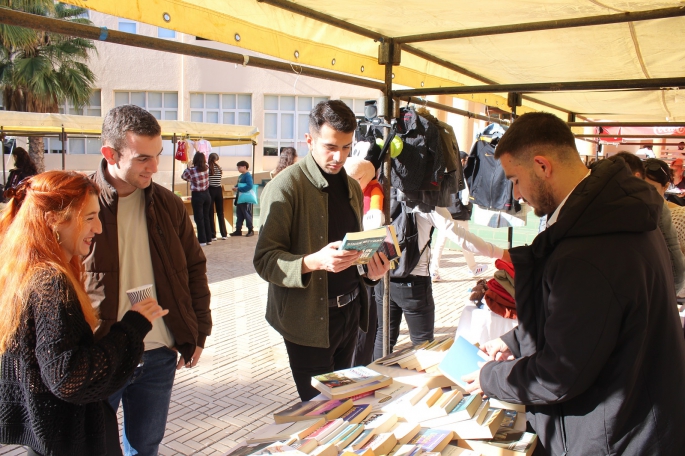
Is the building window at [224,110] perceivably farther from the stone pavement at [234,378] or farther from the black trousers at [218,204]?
the stone pavement at [234,378]

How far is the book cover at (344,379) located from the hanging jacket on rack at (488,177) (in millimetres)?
4113

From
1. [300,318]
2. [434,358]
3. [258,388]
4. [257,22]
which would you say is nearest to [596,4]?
[257,22]

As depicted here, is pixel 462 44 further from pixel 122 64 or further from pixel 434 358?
pixel 122 64

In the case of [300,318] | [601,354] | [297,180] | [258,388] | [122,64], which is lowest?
[258,388]

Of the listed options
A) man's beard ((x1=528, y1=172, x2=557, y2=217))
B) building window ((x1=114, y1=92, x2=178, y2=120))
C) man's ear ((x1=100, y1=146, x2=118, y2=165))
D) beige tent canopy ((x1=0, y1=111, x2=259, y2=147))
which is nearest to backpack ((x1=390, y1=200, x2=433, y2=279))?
man's beard ((x1=528, y1=172, x2=557, y2=217))

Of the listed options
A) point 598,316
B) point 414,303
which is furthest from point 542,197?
point 414,303

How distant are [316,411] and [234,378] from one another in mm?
2924

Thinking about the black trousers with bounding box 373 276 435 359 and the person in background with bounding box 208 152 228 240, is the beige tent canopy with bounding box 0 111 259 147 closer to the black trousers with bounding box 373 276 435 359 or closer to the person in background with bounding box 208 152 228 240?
the person in background with bounding box 208 152 228 240

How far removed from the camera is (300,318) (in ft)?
8.18

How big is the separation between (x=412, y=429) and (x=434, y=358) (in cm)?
69

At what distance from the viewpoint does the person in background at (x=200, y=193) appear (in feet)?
38.1

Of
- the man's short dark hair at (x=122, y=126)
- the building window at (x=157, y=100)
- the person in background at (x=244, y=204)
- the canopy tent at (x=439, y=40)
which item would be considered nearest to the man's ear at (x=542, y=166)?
the canopy tent at (x=439, y=40)

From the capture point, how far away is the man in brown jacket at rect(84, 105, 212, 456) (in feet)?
7.02

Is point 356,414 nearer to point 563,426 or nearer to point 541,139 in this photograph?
point 563,426
